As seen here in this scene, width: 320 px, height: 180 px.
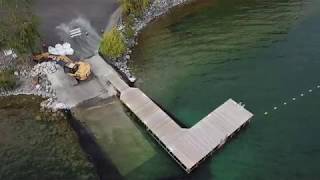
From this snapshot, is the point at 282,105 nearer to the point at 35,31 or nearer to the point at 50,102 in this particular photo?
the point at 50,102

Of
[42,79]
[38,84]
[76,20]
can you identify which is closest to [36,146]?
[38,84]

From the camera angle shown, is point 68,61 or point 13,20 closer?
point 13,20

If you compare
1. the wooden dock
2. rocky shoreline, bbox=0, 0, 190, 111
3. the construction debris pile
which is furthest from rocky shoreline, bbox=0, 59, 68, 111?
the wooden dock

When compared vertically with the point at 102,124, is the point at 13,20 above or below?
above

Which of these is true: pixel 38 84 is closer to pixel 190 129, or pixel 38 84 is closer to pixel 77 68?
pixel 77 68

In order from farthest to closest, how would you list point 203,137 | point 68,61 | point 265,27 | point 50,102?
point 265,27, point 68,61, point 50,102, point 203,137

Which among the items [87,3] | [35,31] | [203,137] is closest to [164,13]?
[87,3]

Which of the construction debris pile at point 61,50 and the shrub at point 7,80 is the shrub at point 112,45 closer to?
the construction debris pile at point 61,50
